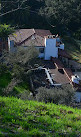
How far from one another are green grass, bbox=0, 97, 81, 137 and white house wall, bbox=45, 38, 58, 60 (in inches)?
773

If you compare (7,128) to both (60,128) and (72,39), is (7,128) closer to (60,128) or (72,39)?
(60,128)

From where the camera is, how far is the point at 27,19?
36844mm

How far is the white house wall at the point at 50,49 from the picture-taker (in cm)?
2692

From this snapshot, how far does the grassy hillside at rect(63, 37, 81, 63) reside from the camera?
33.1 m

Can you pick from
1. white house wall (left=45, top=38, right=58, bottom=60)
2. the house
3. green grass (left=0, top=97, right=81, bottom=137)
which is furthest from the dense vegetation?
white house wall (left=45, top=38, right=58, bottom=60)

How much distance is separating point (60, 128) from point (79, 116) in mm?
1338

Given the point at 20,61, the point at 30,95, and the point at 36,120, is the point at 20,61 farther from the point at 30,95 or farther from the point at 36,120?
the point at 36,120

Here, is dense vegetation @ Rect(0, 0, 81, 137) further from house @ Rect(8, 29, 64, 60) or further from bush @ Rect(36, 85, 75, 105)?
house @ Rect(8, 29, 64, 60)

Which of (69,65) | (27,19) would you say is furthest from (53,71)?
(27,19)

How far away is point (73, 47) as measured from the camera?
36.6 m

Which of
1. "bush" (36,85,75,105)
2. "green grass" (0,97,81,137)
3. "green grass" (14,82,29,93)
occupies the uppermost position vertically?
"green grass" (0,97,81,137)

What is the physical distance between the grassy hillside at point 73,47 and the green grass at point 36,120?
2485 centimetres

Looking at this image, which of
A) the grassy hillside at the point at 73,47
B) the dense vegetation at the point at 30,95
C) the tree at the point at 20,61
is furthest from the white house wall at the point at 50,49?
the grassy hillside at the point at 73,47

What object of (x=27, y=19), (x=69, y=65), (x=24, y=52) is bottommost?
(x=69, y=65)
